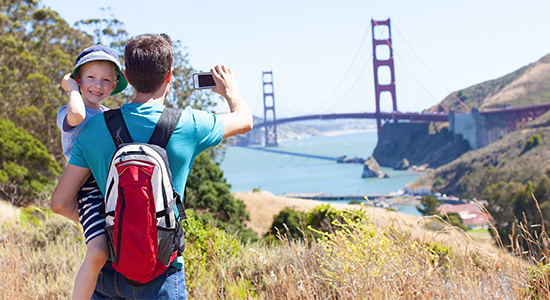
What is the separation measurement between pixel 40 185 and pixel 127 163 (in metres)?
10.1

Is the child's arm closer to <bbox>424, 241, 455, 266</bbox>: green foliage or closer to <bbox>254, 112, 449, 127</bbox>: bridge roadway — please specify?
<bbox>424, 241, 455, 266</bbox>: green foliage

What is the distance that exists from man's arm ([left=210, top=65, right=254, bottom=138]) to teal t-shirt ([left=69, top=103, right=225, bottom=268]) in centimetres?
8

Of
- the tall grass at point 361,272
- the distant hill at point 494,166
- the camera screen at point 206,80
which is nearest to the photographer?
the camera screen at point 206,80

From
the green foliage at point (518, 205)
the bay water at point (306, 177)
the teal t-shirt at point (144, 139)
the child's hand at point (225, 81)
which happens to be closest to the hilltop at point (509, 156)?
the bay water at point (306, 177)

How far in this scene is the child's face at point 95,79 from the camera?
1175mm

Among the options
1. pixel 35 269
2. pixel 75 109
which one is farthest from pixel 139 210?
pixel 35 269

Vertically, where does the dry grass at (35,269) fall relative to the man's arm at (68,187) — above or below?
below

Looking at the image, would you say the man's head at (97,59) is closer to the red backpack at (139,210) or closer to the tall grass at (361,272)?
the red backpack at (139,210)

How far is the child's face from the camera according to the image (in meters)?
1.17

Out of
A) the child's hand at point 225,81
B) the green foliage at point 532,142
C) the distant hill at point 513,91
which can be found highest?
the distant hill at point 513,91

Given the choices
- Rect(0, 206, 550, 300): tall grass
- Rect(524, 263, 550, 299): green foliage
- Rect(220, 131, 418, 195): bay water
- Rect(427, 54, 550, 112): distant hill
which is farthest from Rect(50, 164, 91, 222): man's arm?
Rect(427, 54, 550, 112): distant hill

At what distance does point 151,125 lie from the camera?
1.02 meters

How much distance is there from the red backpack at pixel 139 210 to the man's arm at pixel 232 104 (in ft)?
0.70

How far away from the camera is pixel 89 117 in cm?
115
